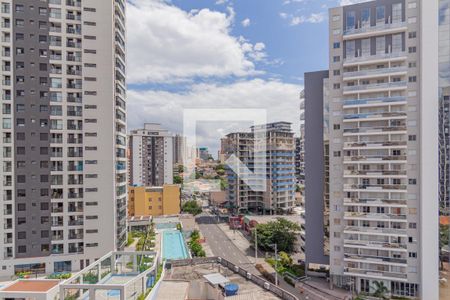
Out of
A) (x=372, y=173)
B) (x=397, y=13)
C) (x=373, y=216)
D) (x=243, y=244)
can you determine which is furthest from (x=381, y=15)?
(x=243, y=244)

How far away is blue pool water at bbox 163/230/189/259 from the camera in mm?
6371

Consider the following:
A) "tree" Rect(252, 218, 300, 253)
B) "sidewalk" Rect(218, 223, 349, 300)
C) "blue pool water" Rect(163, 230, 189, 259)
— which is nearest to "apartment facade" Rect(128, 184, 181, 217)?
"blue pool water" Rect(163, 230, 189, 259)

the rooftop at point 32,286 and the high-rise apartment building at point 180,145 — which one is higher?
the high-rise apartment building at point 180,145

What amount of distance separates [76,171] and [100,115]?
4.42 ft

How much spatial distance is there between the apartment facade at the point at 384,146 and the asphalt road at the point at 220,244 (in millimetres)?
2317

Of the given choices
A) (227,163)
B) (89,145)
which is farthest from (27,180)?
(227,163)

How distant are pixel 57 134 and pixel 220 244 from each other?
5404 millimetres

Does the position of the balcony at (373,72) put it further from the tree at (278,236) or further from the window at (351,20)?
the tree at (278,236)

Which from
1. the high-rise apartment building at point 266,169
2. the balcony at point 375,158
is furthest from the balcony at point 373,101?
the high-rise apartment building at point 266,169

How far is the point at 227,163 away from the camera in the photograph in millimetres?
8227

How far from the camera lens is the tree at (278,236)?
24.8 ft

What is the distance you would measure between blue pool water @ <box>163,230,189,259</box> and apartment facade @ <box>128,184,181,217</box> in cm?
199

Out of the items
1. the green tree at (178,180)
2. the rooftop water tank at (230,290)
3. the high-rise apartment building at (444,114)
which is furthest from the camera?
the green tree at (178,180)

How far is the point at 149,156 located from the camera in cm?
1282
